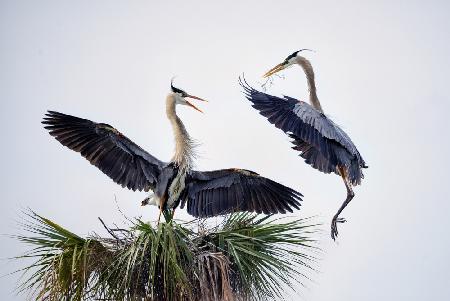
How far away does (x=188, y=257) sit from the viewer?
1011 centimetres

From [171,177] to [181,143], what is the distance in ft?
1.90

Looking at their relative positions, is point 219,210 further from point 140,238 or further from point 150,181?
point 140,238

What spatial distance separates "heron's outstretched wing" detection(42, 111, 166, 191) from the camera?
1320cm

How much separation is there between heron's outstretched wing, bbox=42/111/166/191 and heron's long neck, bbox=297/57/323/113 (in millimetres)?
2701

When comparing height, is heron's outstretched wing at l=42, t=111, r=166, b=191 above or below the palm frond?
above

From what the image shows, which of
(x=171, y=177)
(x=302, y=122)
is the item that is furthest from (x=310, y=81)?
(x=171, y=177)

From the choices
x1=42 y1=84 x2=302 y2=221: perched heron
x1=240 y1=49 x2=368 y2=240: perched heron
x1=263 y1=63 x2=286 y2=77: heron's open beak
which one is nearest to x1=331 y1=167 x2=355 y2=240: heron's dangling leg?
x1=240 y1=49 x2=368 y2=240: perched heron

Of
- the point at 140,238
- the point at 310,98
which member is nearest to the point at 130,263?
the point at 140,238

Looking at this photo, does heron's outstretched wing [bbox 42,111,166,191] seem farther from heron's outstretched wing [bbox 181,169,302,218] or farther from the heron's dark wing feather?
the heron's dark wing feather

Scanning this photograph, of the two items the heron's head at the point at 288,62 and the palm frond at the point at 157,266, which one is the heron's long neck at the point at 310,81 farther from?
the palm frond at the point at 157,266

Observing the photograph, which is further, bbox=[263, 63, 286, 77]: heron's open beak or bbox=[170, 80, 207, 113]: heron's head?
bbox=[263, 63, 286, 77]: heron's open beak

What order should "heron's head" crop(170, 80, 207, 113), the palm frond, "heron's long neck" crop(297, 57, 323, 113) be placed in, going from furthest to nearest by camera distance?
"heron's long neck" crop(297, 57, 323, 113)
"heron's head" crop(170, 80, 207, 113)
the palm frond

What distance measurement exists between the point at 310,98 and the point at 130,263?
5665 millimetres

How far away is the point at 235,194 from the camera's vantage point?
43.7ft
